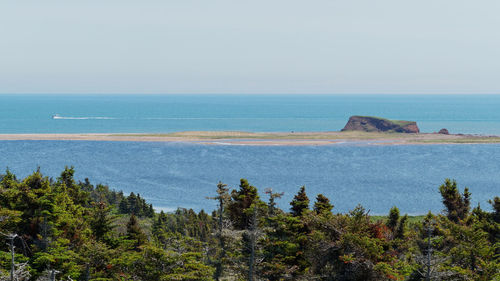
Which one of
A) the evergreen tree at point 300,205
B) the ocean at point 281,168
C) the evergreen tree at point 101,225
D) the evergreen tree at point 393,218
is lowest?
the ocean at point 281,168

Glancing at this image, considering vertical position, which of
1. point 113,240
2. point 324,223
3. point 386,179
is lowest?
point 386,179

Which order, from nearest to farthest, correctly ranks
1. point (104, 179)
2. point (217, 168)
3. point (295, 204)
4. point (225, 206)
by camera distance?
point (295, 204) < point (225, 206) < point (104, 179) < point (217, 168)

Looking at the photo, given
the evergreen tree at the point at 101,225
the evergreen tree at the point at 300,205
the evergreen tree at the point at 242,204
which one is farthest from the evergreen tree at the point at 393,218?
the evergreen tree at the point at 101,225

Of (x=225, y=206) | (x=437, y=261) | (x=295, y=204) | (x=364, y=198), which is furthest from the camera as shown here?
(x=364, y=198)

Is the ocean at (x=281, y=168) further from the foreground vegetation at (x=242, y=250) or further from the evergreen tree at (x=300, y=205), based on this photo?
the foreground vegetation at (x=242, y=250)

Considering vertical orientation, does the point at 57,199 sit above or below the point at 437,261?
above

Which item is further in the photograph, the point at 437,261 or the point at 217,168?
the point at 217,168

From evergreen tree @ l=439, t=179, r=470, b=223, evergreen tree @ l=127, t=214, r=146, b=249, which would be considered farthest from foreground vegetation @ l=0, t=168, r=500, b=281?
evergreen tree @ l=439, t=179, r=470, b=223

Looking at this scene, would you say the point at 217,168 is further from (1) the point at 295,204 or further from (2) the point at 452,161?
(1) the point at 295,204

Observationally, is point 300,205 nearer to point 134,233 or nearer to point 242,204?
point 242,204

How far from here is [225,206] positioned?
4084 centimetres

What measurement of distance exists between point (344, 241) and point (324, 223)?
202 centimetres

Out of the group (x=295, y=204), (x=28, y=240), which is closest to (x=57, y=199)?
(x=28, y=240)

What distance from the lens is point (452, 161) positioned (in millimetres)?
154750
